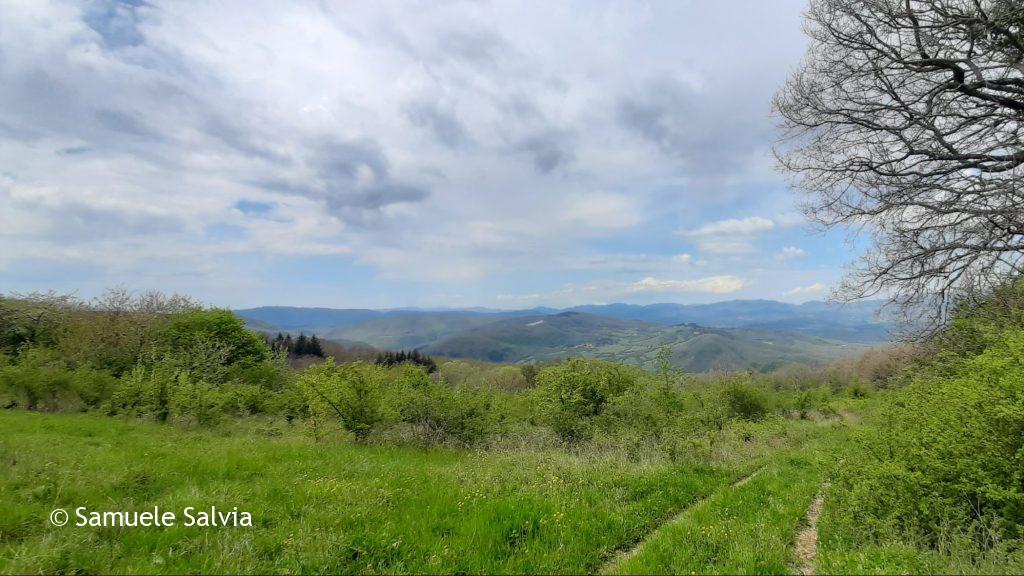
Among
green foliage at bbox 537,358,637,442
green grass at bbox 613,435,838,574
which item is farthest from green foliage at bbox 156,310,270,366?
green grass at bbox 613,435,838,574

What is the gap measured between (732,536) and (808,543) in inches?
52.3

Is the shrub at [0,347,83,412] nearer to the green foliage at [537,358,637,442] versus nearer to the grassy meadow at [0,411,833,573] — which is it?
the grassy meadow at [0,411,833,573]

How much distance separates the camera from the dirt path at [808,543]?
5.57 m

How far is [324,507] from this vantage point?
7.14m

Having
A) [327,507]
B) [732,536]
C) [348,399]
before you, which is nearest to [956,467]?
[732,536]

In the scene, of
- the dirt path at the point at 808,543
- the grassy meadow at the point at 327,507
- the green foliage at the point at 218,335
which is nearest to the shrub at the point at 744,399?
the grassy meadow at the point at 327,507

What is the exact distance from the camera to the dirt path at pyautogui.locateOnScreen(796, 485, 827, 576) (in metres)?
5.57

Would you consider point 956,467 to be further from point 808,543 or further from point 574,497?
point 574,497

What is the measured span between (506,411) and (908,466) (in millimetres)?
18211

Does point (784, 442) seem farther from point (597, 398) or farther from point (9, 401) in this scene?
point (9, 401)

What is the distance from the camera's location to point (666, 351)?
2412 cm

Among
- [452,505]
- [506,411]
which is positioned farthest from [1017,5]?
[506,411]

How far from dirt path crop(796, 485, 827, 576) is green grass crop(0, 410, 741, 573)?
2.22 metres

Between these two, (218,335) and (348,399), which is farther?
(218,335)
